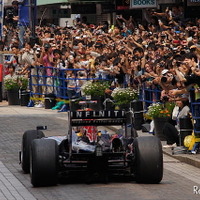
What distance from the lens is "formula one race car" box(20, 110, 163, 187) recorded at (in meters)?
14.9

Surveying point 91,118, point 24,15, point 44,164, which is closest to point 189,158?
point 91,118

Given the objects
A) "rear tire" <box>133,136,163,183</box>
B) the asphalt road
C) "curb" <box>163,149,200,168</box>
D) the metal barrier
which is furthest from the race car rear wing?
the metal barrier

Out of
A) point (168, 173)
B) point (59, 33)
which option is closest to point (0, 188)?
point (168, 173)

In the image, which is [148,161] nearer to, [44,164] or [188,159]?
[44,164]

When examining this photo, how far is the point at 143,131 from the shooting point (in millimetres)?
23938

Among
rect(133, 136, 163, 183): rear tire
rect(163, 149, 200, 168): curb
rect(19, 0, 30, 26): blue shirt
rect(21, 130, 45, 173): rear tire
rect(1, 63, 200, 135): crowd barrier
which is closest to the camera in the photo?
rect(133, 136, 163, 183): rear tire

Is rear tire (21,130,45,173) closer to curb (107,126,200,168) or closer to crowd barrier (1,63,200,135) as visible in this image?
curb (107,126,200,168)

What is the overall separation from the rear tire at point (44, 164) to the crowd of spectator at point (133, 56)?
4.38 metres

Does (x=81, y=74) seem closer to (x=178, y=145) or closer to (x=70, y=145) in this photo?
(x=178, y=145)

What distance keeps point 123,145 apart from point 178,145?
533 cm

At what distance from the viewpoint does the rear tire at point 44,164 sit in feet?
48.7

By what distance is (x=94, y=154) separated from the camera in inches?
593

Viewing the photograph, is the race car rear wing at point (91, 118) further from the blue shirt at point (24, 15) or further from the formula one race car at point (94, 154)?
the blue shirt at point (24, 15)

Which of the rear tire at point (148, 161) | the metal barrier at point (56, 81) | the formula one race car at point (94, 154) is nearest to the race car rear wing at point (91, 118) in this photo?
the formula one race car at point (94, 154)
